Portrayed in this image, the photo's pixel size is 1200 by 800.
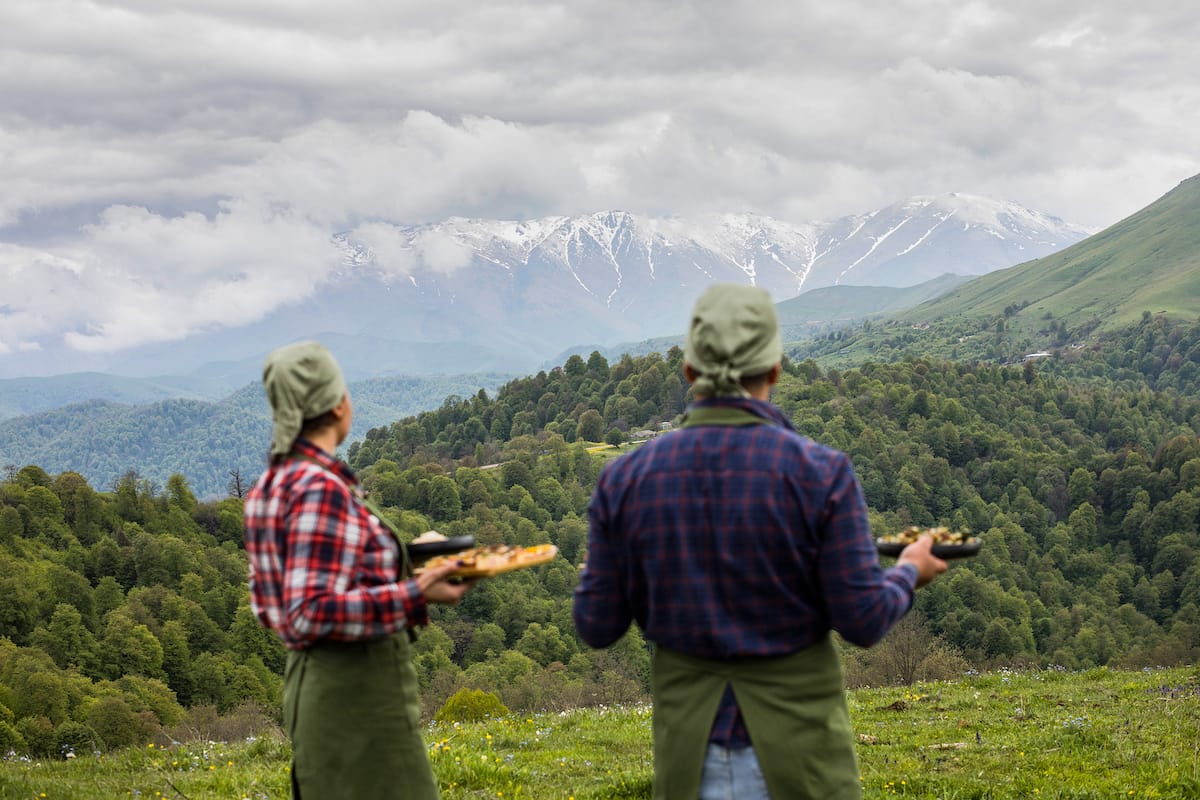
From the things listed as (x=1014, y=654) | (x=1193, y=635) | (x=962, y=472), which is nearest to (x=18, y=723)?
(x=1014, y=654)

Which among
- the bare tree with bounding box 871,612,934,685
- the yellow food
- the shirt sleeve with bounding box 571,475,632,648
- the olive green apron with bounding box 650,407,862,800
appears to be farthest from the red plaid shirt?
the bare tree with bounding box 871,612,934,685

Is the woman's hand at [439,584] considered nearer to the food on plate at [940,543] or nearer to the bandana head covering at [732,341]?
the bandana head covering at [732,341]

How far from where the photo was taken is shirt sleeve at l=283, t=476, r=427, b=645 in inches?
184

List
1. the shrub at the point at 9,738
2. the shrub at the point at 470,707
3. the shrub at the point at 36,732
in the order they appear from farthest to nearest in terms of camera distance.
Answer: the shrub at the point at 36,732 → the shrub at the point at 9,738 → the shrub at the point at 470,707

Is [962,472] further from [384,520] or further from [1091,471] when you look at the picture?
[384,520]

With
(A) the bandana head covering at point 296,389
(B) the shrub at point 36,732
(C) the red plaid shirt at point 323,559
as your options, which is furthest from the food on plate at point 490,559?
(B) the shrub at point 36,732

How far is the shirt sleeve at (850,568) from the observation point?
4.19m

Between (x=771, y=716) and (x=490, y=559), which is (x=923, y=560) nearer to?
(x=771, y=716)

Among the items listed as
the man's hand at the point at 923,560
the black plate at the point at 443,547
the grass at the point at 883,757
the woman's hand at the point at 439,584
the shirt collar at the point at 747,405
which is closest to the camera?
the shirt collar at the point at 747,405

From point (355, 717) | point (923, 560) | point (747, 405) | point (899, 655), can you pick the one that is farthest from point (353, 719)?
point (899, 655)

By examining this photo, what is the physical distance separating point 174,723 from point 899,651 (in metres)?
47.3

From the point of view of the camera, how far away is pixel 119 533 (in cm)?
10250

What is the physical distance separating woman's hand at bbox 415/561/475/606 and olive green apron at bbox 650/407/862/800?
3.70 feet

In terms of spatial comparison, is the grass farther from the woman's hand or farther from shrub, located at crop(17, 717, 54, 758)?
shrub, located at crop(17, 717, 54, 758)
